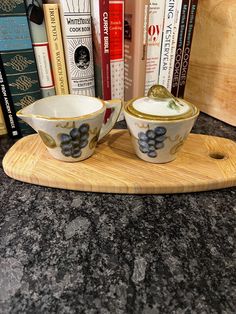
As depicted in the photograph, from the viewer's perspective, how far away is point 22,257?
0.27 m

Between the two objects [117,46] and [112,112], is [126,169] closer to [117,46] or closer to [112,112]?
[112,112]

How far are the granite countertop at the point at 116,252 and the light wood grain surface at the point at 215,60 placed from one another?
0.27 metres

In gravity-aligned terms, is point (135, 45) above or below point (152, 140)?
above

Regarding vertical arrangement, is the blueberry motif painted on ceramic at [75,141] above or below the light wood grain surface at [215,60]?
below

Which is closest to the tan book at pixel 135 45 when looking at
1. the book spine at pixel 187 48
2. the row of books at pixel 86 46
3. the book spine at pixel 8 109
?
the row of books at pixel 86 46

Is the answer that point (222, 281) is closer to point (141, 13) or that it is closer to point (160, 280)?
point (160, 280)

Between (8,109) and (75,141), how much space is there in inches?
7.4

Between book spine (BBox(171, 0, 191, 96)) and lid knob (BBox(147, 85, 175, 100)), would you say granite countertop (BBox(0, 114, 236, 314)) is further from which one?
book spine (BBox(171, 0, 191, 96))

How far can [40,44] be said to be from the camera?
0.46 m

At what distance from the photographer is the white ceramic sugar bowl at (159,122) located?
0.35 meters

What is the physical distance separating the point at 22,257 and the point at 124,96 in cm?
41

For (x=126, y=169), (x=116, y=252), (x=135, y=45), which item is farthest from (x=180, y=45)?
(x=116, y=252)

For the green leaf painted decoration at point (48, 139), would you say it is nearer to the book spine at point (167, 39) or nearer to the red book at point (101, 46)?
the red book at point (101, 46)

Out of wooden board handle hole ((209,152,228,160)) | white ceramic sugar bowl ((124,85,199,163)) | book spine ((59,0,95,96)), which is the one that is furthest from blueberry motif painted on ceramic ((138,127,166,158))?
book spine ((59,0,95,96))
